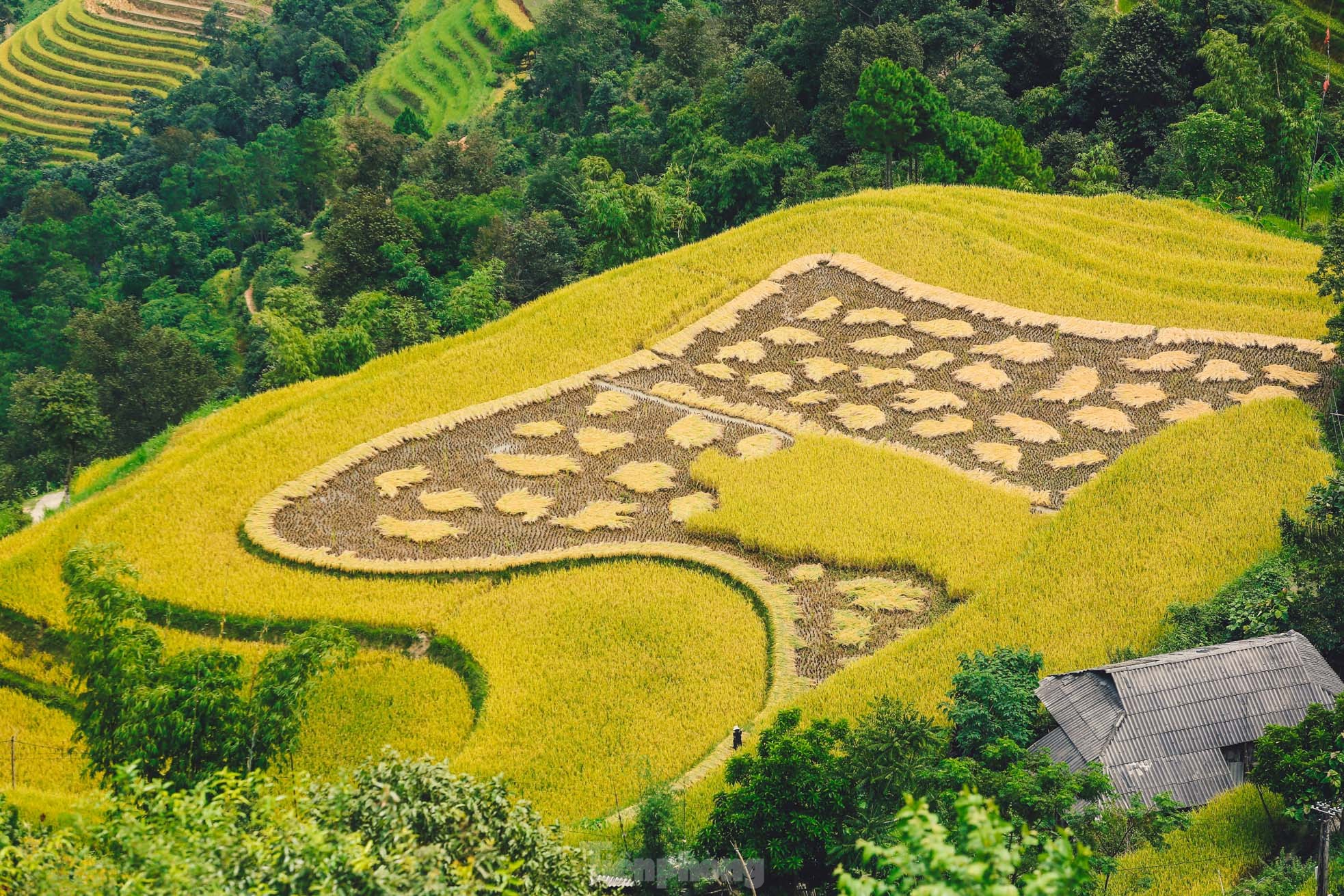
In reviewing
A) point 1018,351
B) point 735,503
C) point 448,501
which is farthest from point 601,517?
point 1018,351

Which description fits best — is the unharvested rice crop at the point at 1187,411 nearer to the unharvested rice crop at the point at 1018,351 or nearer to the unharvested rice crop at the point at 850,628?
the unharvested rice crop at the point at 1018,351

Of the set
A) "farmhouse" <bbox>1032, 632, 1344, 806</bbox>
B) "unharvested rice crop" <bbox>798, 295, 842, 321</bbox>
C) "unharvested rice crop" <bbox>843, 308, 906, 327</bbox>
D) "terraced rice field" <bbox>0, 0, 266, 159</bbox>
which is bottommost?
"farmhouse" <bbox>1032, 632, 1344, 806</bbox>

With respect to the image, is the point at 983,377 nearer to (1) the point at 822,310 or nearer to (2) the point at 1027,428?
(2) the point at 1027,428

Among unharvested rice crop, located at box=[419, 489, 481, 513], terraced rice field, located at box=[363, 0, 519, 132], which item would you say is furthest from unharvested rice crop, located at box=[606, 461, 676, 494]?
terraced rice field, located at box=[363, 0, 519, 132]

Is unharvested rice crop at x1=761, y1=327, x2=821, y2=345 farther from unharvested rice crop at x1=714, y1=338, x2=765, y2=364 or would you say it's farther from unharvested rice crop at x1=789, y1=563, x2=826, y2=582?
unharvested rice crop at x1=789, y1=563, x2=826, y2=582

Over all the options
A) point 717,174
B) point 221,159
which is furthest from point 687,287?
point 221,159

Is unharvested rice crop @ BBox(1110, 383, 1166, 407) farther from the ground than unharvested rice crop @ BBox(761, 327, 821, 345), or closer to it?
closer to it
